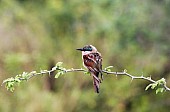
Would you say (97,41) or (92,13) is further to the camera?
(92,13)

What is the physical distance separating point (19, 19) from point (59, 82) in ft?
7.65

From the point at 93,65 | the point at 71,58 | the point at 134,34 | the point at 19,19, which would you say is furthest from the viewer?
the point at 19,19

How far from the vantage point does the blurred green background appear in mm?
11242

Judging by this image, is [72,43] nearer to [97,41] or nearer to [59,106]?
[97,41]

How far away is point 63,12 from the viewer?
13992 millimetres

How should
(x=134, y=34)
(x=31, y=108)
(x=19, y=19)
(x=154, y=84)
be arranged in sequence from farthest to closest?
(x=19, y=19) < (x=134, y=34) < (x=31, y=108) < (x=154, y=84)

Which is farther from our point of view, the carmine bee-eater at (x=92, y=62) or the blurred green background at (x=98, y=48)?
the blurred green background at (x=98, y=48)

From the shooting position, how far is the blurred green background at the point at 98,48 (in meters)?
11.2

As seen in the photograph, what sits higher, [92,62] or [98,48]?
[98,48]

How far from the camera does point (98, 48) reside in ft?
40.8

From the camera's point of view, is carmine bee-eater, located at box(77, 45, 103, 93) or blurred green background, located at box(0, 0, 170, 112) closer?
carmine bee-eater, located at box(77, 45, 103, 93)

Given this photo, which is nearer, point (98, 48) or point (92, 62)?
point (92, 62)

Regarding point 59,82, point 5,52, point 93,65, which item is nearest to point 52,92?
point 59,82

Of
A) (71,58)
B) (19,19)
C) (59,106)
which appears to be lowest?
(59,106)
